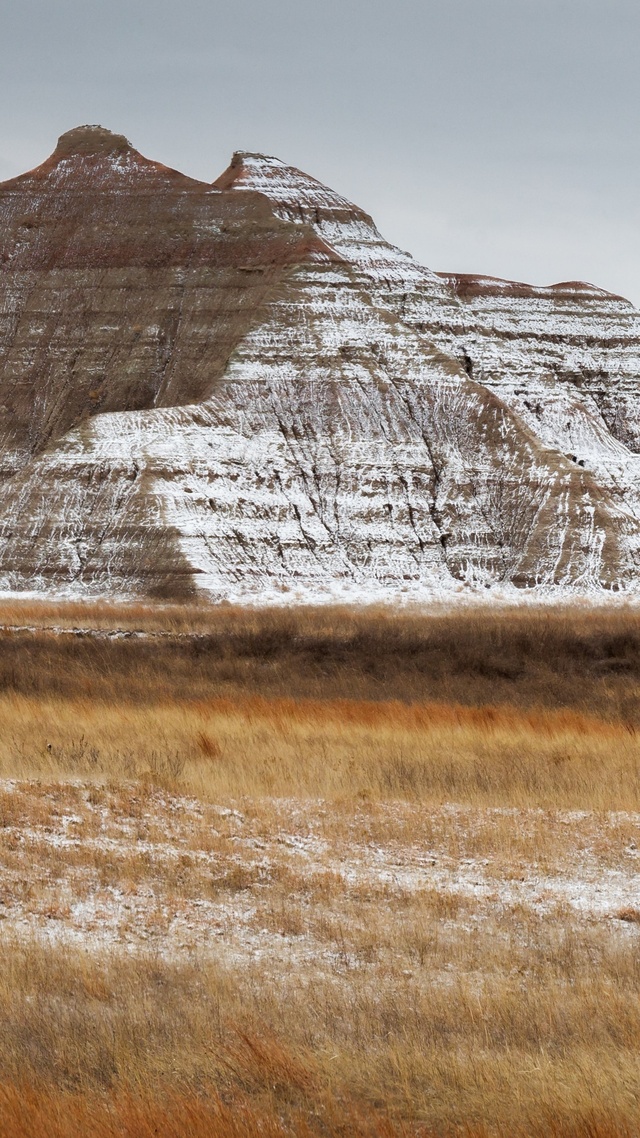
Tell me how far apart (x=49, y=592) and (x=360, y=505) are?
16.4 metres

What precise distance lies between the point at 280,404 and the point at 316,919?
191 feet

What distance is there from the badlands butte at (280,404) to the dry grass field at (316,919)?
36896mm

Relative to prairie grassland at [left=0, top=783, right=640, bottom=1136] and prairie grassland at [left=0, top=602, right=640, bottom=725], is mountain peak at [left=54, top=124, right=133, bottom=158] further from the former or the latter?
prairie grassland at [left=0, top=783, right=640, bottom=1136]

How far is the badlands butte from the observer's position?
5712cm

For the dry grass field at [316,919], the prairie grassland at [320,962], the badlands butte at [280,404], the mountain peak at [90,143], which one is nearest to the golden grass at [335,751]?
the dry grass field at [316,919]

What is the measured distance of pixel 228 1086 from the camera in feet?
19.7

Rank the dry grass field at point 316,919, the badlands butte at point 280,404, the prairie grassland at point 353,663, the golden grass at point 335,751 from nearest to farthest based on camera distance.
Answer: the dry grass field at point 316,919 → the golden grass at point 335,751 → the prairie grassland at point 353,663 → the badlands butte at point 280,404

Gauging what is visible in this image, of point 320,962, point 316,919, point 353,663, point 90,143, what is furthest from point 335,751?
point 90,143

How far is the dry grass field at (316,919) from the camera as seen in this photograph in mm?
5902

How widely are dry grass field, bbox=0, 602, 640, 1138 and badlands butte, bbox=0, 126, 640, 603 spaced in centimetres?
3690

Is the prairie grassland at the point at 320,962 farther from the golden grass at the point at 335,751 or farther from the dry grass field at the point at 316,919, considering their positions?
the golden grass at the point at 335,751

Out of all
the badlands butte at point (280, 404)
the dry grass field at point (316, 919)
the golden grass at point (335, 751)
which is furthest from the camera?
the badlands butte at point (280, 404)

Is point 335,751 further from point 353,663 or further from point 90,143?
point 90,143

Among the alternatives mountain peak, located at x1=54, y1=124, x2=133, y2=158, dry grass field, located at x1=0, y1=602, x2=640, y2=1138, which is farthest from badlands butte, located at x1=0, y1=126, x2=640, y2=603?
dry grass field, located at x1=0, y1=602, x2=640, y2=1138
